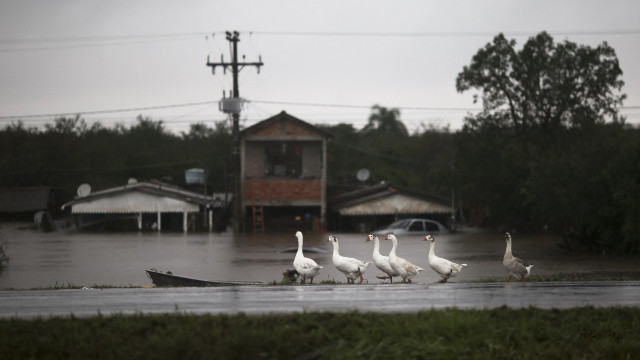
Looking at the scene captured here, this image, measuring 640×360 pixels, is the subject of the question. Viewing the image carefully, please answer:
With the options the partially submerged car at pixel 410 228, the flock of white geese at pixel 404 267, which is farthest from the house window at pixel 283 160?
the flock of white geese at pixel 404 267

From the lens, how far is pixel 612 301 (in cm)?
1012

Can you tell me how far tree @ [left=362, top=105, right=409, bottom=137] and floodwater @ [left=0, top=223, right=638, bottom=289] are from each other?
52851 millimetres

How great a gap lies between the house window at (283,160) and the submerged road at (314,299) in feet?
113

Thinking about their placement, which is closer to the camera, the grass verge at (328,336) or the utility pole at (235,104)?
the grass verge at (328,336)

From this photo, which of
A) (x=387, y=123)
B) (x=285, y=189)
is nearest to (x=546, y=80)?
(x=285, y=189)

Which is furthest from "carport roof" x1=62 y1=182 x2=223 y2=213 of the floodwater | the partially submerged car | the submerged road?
the submerged road

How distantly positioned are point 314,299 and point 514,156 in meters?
33.4

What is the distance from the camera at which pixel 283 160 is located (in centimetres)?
4741

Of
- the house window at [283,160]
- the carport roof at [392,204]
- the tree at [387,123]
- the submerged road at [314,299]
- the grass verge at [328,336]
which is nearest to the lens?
the grass verge at [328,336]

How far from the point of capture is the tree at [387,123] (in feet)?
318

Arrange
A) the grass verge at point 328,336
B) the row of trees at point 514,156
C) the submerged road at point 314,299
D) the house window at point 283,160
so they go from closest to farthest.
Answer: the grass verge at point 328,336 → the submerged road at point 314,299 → the row of trees at point 514,156 → the house window at point 283,160

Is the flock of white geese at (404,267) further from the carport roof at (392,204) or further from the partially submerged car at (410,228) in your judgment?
the carport roof at (392,204)

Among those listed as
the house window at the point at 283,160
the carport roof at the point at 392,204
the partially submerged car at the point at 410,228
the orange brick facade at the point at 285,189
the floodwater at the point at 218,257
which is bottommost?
the floodwater at the point at 218,257

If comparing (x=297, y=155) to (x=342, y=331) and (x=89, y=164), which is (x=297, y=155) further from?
(x=342, y=331)
